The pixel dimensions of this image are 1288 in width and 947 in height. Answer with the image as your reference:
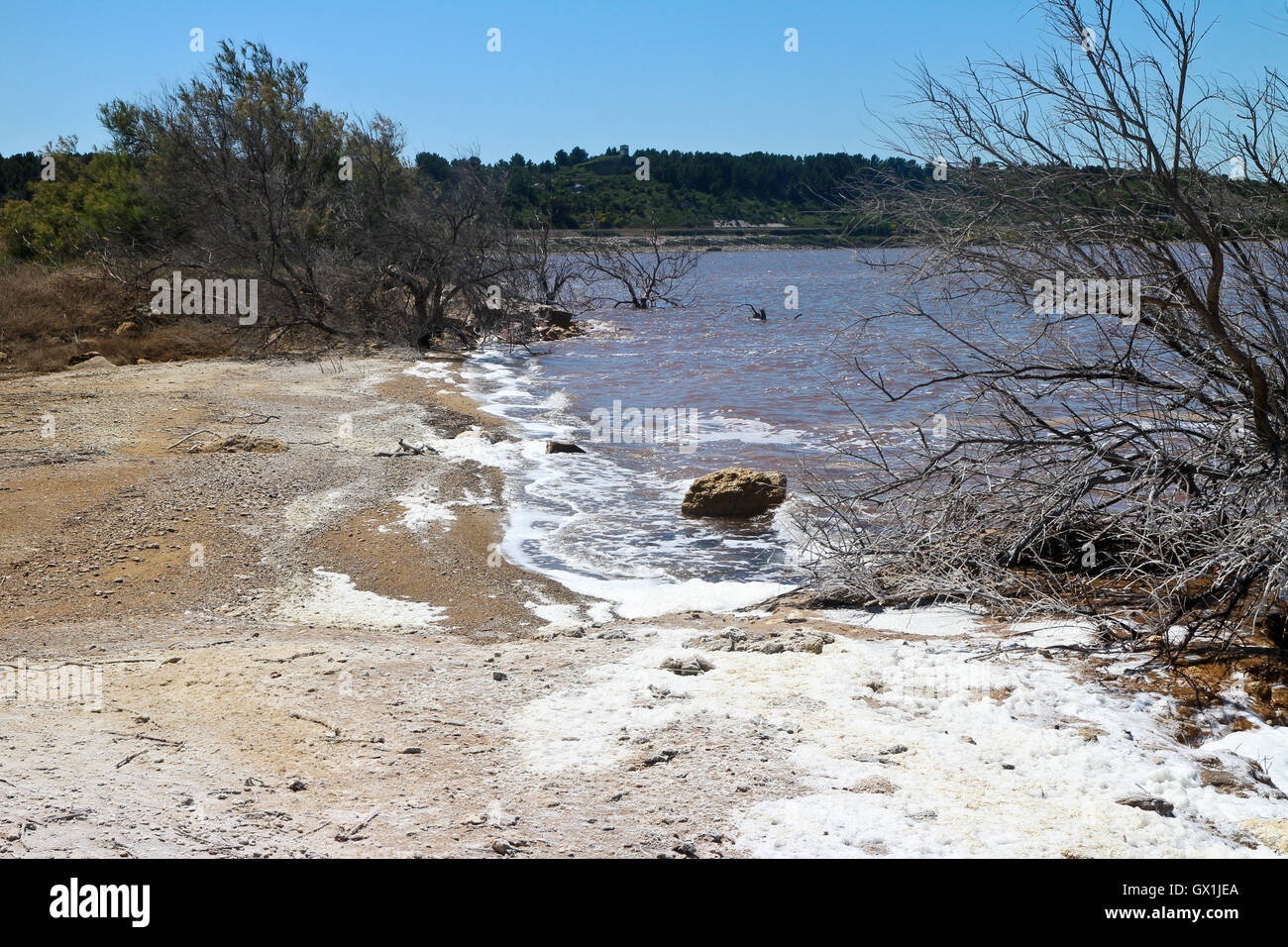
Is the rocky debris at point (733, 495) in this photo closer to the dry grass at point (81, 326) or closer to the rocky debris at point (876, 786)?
the rocky debris at point (876, 786)

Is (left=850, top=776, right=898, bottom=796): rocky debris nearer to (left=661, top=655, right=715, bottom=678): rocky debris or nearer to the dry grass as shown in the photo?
(left=661, top=655, right=715, bottom=678): rocky debris

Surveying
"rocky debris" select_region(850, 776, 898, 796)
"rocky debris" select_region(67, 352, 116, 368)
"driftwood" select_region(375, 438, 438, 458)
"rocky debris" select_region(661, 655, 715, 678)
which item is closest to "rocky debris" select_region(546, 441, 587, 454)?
"driftwood" select_region(375, 438, 438, 458)

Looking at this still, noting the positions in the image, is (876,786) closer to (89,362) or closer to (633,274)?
(89,362)

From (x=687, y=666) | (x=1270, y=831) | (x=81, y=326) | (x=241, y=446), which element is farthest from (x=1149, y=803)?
(x=81, y=326)

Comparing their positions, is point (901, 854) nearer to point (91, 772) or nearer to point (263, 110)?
point (91, 772)

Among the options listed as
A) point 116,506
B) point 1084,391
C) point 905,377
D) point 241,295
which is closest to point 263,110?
point 241,295

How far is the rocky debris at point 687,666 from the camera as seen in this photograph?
16.9 feet

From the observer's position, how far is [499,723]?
4.52 metres

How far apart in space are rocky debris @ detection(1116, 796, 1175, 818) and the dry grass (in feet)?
62.7

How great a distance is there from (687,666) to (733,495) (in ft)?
17.0

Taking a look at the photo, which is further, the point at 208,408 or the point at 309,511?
the point at 208,408

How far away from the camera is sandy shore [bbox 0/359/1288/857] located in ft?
11.0
